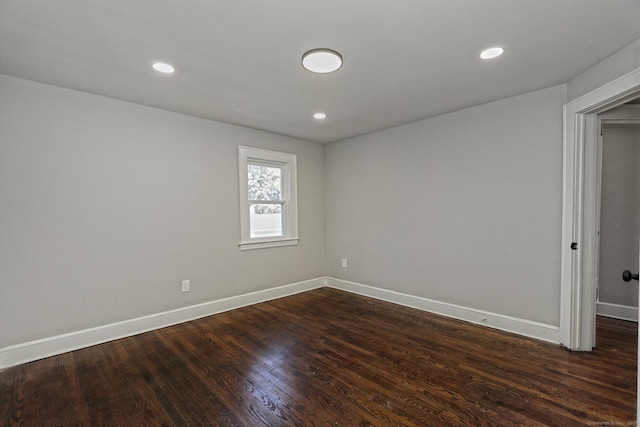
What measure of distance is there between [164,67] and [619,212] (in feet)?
16.3

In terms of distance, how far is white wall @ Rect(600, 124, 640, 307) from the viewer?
10.7ft

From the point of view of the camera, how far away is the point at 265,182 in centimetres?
423

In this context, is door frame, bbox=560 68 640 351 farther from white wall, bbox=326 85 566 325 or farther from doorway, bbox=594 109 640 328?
doorway, bbox=594 109 640 328

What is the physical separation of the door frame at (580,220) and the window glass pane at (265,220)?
3.41 m

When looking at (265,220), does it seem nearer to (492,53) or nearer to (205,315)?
(205,315)

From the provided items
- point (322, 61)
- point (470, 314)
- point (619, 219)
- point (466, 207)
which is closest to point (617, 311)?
point (619, 219)

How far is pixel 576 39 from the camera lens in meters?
1.94

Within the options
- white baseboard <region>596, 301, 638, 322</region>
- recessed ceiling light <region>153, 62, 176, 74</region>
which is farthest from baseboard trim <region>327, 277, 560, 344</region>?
recessed ceiling light <region>153, 62, 176, 74</region>

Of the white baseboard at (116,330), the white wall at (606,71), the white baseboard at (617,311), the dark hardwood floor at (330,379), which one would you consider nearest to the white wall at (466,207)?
the white wall at (606,71)

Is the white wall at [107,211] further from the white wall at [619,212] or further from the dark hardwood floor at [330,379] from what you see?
the white wall at [619,212]

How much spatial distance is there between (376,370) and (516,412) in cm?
91

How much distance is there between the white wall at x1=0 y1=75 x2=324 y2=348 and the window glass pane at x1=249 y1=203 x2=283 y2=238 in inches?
12.1

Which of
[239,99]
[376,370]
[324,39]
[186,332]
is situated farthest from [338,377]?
[239,99]

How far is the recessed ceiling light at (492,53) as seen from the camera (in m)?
2.04
